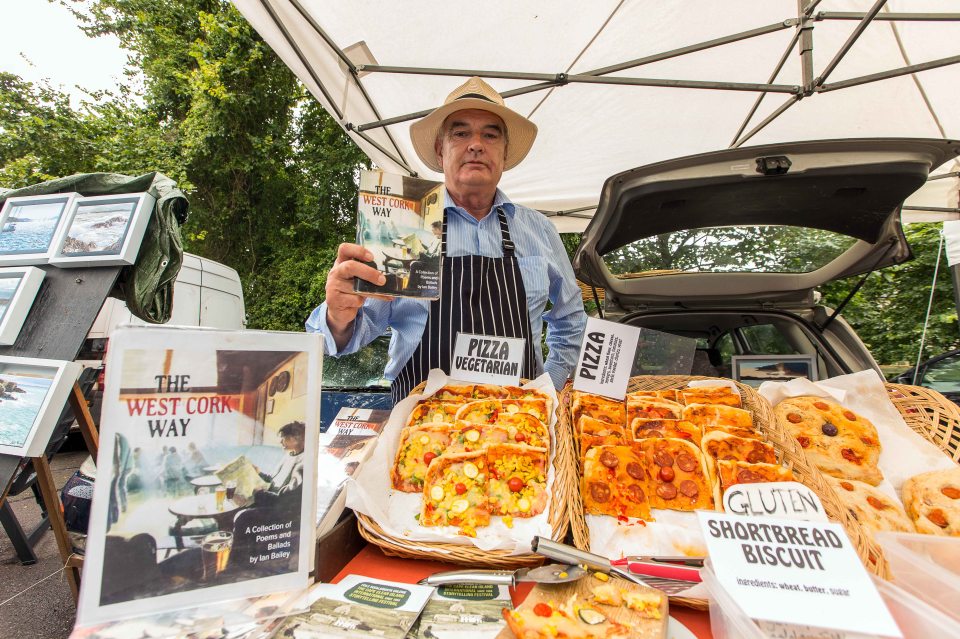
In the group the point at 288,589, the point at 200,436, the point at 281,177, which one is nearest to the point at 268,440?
the point at 200,436

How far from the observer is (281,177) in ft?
45.5

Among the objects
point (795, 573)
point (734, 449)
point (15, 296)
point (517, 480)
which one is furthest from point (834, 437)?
point (15, 296)

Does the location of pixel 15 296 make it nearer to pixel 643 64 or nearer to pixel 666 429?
pixel 666 429

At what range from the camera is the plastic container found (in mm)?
840

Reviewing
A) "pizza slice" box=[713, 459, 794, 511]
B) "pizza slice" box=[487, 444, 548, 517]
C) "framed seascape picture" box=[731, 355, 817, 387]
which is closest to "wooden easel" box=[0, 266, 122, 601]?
"pizza slice" box=[487, 444, 548, 517]

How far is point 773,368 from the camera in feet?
9.33

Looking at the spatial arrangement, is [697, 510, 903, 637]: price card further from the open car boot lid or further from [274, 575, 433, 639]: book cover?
the open car boot lid

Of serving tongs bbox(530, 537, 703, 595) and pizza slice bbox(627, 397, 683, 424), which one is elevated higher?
pizza slice bbox(627, 397, 683, 424)

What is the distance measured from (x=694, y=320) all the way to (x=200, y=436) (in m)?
3.56

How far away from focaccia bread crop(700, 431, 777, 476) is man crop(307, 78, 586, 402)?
2.70ft

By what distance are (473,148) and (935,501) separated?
90.4 inches

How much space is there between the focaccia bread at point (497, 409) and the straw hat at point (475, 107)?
4.97ft

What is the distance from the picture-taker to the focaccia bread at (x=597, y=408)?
1.68 meters

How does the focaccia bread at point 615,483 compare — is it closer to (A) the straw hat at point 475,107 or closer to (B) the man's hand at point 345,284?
(B) the man's hand at point 345,284
